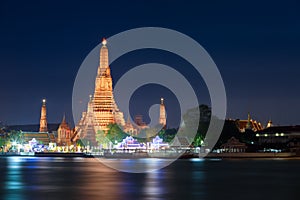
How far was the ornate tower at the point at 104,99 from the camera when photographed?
4798 inches

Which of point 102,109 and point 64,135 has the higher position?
point 102,109

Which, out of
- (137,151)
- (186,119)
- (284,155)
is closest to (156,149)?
(137,151)

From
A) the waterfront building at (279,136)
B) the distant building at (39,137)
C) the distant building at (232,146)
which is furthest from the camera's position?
the distant building at (39,137)

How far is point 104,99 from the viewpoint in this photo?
409 feet

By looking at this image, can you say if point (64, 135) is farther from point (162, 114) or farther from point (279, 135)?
point (279, 135)

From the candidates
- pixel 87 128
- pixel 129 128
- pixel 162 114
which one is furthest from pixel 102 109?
pixel 162 114

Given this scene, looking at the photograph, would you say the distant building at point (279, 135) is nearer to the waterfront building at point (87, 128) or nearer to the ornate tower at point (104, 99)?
the ornate tower at point (104, 99)

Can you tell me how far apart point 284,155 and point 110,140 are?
28.4 m

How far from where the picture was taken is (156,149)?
321ft

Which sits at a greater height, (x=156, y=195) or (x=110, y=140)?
(x=110, y=140)

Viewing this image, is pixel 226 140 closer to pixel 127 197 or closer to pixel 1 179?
pixel 1 179

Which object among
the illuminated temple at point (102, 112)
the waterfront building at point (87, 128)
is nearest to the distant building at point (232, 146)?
the illuminated temple at point (102, 112)

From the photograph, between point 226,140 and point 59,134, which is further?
point 59,134

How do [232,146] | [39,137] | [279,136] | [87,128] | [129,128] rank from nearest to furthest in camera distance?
[232,146] → [279,136] → [87,128] → [129,128] → [39,137]
